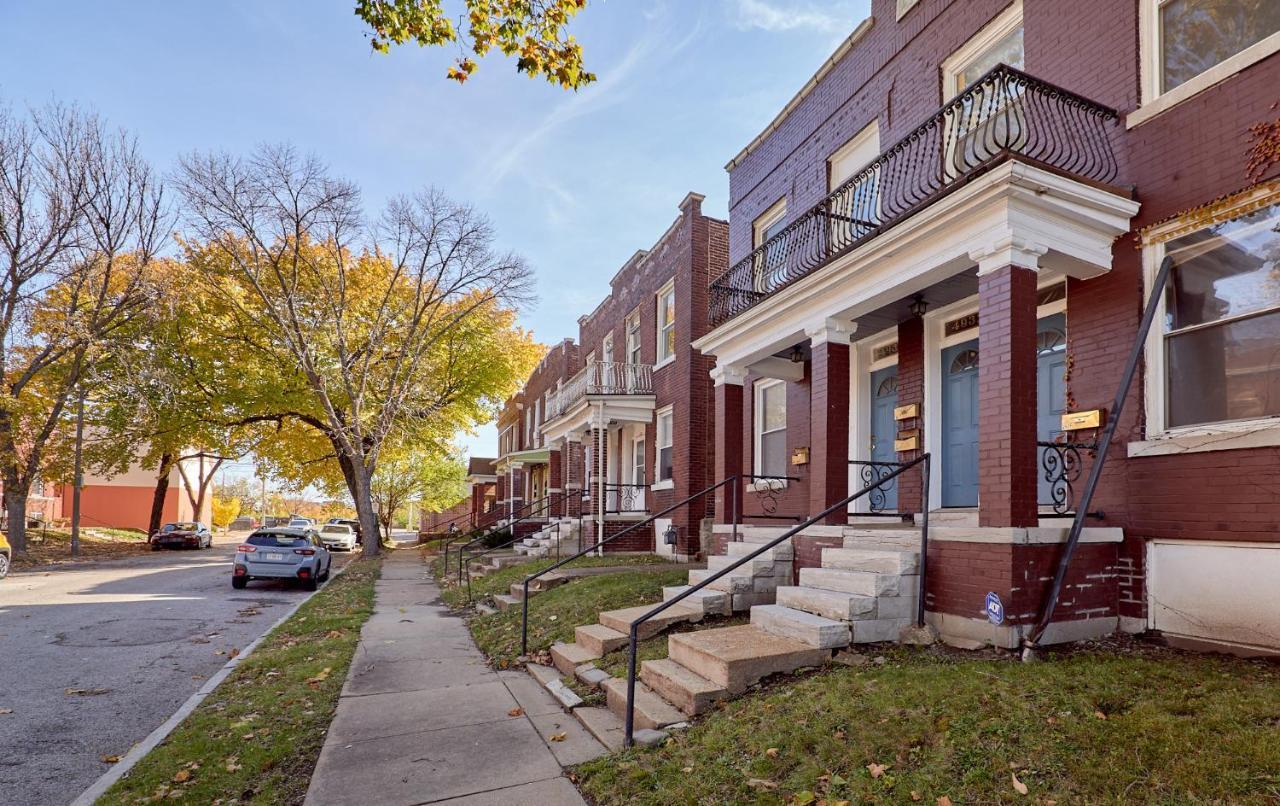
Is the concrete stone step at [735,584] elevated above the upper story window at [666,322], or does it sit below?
below

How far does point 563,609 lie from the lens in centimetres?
922

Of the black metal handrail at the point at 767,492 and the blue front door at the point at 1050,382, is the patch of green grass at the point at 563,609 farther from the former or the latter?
the blue front door at the point at 1050,382

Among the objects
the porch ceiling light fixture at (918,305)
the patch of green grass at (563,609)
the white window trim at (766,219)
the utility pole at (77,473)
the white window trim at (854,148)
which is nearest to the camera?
the patch of green grass at (563,609)

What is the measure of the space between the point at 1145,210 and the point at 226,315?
89.8 feet

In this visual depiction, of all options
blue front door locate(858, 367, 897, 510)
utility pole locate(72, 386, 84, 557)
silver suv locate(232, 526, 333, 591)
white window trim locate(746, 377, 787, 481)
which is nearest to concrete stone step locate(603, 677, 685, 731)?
blue front door locate(858, 367, 897, 510)

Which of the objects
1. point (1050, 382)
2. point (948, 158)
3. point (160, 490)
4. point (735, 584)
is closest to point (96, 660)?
point (735, 584)

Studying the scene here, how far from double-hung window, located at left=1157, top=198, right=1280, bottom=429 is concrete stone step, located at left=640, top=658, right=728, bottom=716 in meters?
4.37

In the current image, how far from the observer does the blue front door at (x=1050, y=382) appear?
695 centimetres

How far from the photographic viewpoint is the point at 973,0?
8.62 metres

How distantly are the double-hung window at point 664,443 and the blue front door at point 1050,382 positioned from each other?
998cm

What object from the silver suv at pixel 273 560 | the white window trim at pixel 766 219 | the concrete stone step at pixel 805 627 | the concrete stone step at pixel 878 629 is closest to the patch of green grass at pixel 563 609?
the concrete stone step at pixel 805 627

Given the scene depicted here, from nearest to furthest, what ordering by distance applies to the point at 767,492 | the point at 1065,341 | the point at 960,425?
the point at 1065,341, the point at 960,425, the point at 767,492

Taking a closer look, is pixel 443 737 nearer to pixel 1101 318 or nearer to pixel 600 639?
pixel 600 639

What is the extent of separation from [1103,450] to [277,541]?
1528cm
